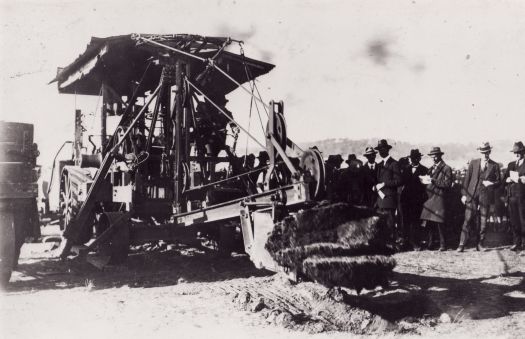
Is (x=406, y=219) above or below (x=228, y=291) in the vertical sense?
above

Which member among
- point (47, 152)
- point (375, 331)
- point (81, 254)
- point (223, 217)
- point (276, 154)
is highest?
point (47, 152)

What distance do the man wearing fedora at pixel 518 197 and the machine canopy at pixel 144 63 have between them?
5332mm

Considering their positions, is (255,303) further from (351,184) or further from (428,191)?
(428,191)

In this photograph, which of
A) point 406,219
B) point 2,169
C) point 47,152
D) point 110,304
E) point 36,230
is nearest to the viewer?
point 110,304

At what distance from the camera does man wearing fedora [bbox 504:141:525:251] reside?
32.9ft

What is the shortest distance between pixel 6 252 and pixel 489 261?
7885 mm

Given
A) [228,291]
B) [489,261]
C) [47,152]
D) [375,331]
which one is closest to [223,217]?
[228,291]

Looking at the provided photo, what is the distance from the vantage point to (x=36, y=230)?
8.59 meters

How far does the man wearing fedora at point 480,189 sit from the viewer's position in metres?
10.1

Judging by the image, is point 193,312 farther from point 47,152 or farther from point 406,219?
point 47,152

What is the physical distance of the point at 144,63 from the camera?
10.7 meters

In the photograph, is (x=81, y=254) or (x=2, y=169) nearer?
(x=2, y=169)

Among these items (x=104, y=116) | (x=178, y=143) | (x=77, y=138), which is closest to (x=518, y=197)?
(x=178, y=143)

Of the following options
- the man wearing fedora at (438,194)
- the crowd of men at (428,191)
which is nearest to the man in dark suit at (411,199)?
the crowd of men at (428,191)
